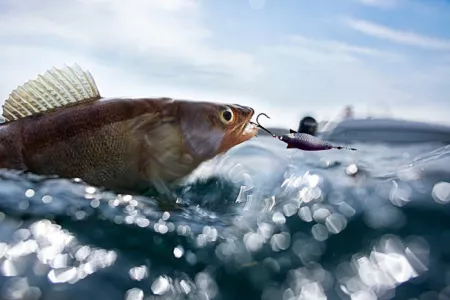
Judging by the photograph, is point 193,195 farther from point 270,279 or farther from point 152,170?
point 270,279

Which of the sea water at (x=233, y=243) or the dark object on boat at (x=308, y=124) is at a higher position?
the sea water at (x=233, y=243)

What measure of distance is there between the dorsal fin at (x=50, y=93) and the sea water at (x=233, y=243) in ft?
1.61

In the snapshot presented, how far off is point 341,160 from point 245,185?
152 cm

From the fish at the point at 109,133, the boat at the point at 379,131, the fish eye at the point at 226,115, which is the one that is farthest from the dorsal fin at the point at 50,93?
the boat at the point at 379,131

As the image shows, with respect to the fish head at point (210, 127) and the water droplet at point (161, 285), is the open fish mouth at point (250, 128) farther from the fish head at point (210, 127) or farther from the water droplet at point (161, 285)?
the water droplet at point (161, 285)

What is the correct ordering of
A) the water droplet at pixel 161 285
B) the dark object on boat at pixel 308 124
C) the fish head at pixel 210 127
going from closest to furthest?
1. the water droplet at pixel 161 285
2. the fish head at pixel 210 127
3. the dark object on boat at pixel 308 124

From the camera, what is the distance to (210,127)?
3.69 metres

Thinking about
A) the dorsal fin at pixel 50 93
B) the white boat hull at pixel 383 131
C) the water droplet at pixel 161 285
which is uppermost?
the dorsal fin at pixel 50 93

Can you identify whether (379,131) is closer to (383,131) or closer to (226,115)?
(383,131)

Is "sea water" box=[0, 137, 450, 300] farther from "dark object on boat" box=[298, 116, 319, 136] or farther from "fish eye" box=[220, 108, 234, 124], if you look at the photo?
"dark object on boat" box=[298, 116, 319, 136]

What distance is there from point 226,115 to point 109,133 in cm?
76

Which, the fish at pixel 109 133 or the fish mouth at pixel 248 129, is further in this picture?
the fish mouth at pixel 248 129

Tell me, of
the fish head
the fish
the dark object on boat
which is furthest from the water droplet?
the dark object on boat

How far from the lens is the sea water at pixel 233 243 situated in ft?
7.06
